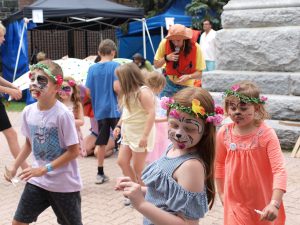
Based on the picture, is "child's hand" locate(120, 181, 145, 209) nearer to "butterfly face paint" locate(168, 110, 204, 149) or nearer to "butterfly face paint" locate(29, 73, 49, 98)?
"butterfly face paint" locate(168, 110, 204, 149)

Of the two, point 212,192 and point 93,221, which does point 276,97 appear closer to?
point 93,221

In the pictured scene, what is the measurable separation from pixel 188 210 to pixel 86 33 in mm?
17814

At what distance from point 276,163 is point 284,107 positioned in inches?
180

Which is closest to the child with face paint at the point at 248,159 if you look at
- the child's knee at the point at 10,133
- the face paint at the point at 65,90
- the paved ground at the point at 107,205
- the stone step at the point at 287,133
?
the paved ground at the point at 107,205

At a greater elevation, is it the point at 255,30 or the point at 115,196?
the point at 255,30

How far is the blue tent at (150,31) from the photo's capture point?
16.9 meters

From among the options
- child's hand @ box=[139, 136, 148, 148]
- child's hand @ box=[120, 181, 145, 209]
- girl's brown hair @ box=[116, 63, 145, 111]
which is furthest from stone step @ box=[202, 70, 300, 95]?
child's hand @ box=[120, 181, 145, 209]

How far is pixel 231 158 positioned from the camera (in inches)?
139

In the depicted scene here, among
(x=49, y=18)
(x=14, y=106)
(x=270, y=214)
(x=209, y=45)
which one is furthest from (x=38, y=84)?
(x=14, y=106)

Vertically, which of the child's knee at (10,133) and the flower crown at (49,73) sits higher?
the flower crown at (49,73)

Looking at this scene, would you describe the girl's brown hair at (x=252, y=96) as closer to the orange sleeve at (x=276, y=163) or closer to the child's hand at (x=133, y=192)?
the orange sleeve at (x=276, y=163)

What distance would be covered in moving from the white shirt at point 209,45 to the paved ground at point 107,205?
7190 millimetres

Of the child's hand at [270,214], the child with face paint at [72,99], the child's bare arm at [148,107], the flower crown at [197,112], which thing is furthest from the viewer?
the child with face paint at [72,99]

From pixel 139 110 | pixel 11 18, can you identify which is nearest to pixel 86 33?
pixel 11 18
